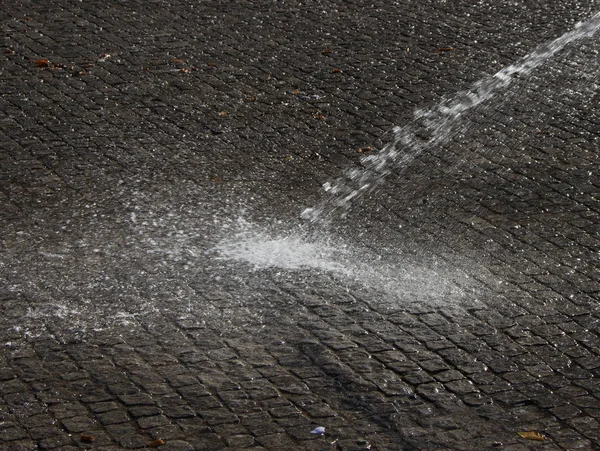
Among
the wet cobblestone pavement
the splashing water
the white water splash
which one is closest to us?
the wet cobblestone pavement

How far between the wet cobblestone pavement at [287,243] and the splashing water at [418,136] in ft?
0.32

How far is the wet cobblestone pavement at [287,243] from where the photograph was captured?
4.71 m

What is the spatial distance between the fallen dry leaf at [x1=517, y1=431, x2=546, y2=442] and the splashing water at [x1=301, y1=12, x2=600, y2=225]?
98.0 inches

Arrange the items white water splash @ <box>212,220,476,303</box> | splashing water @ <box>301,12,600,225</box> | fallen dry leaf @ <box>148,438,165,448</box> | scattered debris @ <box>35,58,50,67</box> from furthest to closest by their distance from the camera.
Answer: scattered debris @ <box>35,58,50,67</box> < splashing water @ <box>301,12,600,225</box> < white water splash @ <box>212,220,476,303</box> < fallen dry leaf @ <box>148,438,165,448</box>

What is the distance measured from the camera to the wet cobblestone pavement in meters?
4.71

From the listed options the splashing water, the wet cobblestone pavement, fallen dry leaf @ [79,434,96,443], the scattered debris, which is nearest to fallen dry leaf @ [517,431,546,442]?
the wet cobblestone pavement

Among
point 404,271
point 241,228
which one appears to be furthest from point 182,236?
point 404,271

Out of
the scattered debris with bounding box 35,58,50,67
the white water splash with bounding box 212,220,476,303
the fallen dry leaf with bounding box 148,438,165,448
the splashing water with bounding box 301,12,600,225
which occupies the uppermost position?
the scattered debris with bounding box 35,58,50,67

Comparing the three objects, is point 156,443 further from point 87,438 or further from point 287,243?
point 287,243

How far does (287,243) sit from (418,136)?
2058 mm

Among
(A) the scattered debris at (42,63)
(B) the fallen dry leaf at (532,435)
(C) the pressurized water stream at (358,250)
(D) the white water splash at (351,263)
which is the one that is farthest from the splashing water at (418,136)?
(A) the scattered debris at (42,63)

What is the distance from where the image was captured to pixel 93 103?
838 cm

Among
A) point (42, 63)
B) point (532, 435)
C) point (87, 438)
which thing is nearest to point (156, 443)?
point (87, 438)

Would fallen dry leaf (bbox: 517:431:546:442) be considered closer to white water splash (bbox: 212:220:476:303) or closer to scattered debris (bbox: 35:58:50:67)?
white water splash (bbox: 212:220:476:303)
